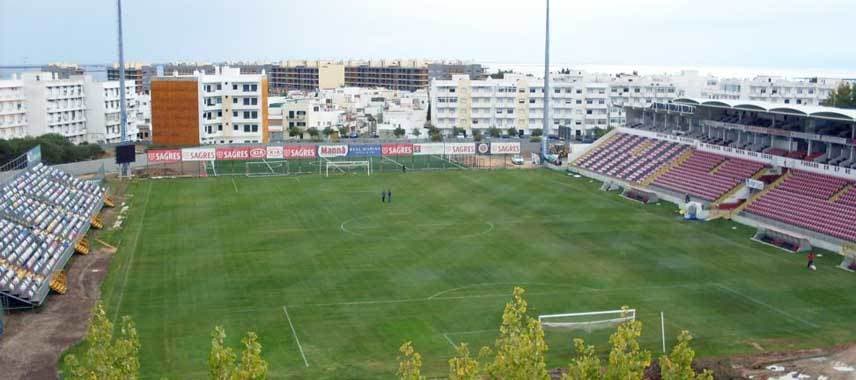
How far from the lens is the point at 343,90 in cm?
13975

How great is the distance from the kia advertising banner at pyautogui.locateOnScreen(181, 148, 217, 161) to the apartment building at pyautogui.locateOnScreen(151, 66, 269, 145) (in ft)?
68.3

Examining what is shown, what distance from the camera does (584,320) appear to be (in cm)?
2788

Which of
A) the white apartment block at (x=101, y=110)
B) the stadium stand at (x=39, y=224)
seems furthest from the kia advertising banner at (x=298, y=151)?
the white apartment block at (x=101, y=110)

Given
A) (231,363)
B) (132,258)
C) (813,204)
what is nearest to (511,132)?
(813,204)

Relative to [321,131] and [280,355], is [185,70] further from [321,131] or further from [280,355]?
[280,355]

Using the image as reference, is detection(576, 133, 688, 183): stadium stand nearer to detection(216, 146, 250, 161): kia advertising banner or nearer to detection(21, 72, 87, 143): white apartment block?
detection(216, 146, 250, 161): kia advertising banner

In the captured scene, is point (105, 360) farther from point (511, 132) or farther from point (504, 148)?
point (511, 132)

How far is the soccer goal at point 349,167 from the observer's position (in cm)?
6825

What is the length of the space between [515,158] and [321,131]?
147 ft

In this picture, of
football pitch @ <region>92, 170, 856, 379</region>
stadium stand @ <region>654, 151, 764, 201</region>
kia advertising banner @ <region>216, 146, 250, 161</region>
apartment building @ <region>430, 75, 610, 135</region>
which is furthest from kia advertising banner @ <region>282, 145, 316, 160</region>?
apartment building @ <region>430, 75, 610, 135</region>

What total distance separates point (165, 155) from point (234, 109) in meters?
24.2

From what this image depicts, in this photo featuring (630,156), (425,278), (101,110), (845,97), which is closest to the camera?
(425,278)

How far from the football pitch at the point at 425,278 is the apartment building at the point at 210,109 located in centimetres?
3428

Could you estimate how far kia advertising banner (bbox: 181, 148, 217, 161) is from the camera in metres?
66.3
